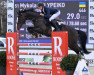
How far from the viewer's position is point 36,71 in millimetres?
6957

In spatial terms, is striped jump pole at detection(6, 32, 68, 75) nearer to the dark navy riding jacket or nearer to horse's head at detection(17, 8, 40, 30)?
horse's head at detection(17, 8, 40, 30)

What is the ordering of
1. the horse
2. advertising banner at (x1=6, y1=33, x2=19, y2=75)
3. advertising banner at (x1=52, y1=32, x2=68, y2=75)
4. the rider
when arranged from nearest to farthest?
advertising banner at (x1=52, y1=32, x2=68, y2=75) → advertising banner at (x1=6, y1=33, x2=19, y2=75) → the rider → the horse

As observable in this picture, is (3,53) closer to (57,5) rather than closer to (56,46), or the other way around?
(56,46)

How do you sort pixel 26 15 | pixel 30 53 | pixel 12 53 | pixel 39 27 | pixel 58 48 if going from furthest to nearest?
1. pixel 26 15
2. pixel 39 27
3. pixel 12 53
4. pixel 30 53
5. pixel 58 48

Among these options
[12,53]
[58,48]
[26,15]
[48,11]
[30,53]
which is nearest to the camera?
[58,48]

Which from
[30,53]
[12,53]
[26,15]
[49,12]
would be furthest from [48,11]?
[12,53]

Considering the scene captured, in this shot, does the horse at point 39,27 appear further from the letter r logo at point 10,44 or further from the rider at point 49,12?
the letter r logo at point 10,44

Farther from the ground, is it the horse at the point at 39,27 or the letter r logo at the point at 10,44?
the horse at the point at 39,27

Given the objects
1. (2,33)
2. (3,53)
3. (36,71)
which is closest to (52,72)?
(36,71)

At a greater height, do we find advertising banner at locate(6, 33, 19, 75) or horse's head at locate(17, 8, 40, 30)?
horse's head at locate(17, 8, 40, 30)

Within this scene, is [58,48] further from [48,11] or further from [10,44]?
[10,44]

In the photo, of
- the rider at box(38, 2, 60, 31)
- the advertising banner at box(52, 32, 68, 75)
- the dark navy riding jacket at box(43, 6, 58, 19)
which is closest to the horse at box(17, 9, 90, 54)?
the rider at box(38, 2, 60, 31)

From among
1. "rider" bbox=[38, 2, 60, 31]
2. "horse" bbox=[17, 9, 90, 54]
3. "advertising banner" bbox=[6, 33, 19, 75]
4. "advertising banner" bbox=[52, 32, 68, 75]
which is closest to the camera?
"advertising banner" bbox=[52, 32, 68, 75]

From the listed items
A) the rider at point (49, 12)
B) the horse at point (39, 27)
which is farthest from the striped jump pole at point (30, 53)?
the rider at point (49, 12)
